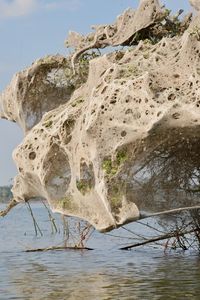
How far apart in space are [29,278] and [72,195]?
77.7 inches

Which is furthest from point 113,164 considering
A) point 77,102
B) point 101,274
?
point 101,274

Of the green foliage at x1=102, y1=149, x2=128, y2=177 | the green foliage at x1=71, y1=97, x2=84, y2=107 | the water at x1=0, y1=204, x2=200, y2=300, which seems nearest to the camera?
the water at x1=0, y1=204, x2=200, y2=300

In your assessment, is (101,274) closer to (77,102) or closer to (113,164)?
(113,164)

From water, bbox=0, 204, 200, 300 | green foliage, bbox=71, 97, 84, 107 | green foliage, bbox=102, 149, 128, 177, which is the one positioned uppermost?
green foliage, bbox=71, 97, 84, 107

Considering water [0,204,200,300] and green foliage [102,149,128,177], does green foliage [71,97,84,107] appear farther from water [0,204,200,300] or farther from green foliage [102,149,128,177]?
water [0,204,200,300]

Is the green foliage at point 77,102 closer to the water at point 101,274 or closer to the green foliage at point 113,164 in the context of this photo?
the green foliage at point 113,164

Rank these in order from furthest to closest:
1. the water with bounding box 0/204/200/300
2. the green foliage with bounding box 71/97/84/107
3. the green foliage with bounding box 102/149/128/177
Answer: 1. the green foliage with bounding box 71/97/84/107
2. the green foliage with bounding box 102/149/128/177
3. the water with bounding box 0/204/200/300

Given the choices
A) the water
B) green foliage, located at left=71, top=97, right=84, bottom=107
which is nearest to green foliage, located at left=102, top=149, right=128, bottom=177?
the water

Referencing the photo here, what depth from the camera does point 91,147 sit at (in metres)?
16.4

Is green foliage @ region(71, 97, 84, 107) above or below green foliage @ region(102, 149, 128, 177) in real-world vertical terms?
above

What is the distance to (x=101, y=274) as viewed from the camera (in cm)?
1794

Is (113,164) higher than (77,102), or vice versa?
(77,102)

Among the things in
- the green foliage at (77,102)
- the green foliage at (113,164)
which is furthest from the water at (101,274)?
the green foliage at (77,102)

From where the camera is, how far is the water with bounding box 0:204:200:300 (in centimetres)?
1515
